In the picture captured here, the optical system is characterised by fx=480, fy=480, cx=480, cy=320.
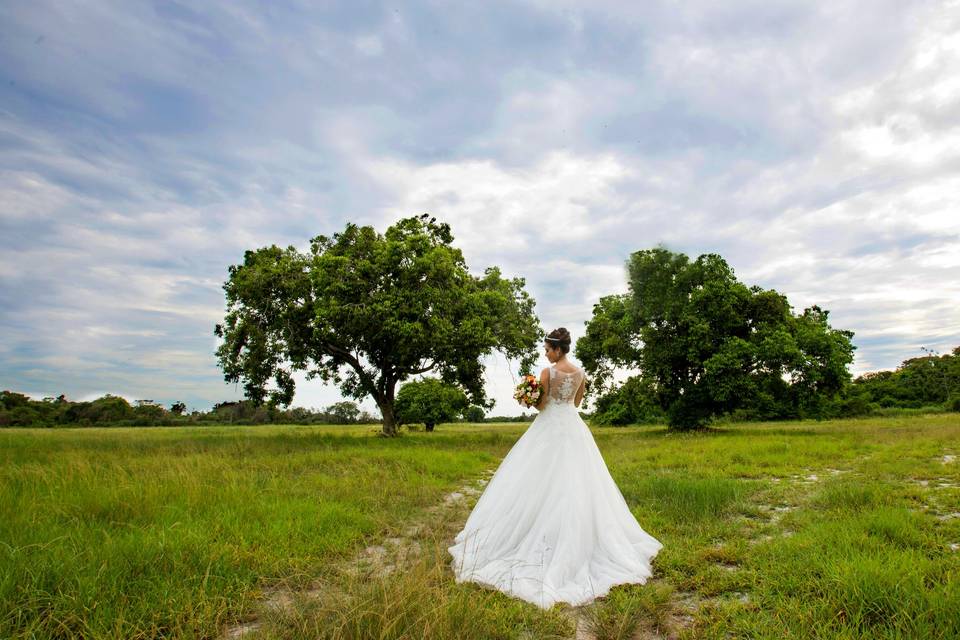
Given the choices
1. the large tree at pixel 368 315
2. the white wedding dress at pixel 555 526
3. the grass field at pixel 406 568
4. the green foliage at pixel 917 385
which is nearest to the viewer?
the grass field at pixel 406 568

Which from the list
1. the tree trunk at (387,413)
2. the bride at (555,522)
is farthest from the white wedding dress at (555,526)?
the tree trunk at (387,413)

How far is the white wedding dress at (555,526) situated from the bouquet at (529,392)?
192mm

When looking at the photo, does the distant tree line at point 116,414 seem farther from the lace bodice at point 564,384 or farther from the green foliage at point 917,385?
the green foliage at point 917,385

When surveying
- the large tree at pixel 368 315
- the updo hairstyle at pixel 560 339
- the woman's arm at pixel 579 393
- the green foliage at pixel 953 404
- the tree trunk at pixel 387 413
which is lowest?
the green foliage at pixel 953 404

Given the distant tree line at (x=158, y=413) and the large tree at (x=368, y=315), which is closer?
the large tree at (x=368, y=315)

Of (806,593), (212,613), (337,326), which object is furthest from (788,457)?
(337,326)

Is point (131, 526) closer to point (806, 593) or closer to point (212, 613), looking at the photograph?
point (212, 613)

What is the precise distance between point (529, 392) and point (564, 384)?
1.65ft

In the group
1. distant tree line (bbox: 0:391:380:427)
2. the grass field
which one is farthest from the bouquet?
distant tree line (bbox: 0:391:380:427)

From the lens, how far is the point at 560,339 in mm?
6797

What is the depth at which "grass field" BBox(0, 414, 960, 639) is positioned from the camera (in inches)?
147

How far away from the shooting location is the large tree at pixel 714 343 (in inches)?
1031

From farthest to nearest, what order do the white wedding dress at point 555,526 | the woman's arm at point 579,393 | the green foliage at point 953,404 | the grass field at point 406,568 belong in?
the green foliage at point 953,404, the woman's arm at point 579,393, the white wedding dress at point 555,526, the grass field at point 406,568

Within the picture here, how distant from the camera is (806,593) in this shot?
4.41 m
